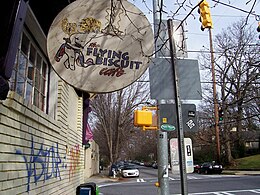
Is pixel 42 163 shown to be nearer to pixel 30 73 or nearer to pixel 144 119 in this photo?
pixel 30 73

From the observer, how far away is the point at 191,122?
4965 mm

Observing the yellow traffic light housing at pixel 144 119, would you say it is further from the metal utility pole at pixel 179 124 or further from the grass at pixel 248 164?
the grass at pixel 248 164

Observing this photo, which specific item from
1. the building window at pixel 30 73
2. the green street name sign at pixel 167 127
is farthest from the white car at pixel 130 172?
the green street name sign at pixel 167 127

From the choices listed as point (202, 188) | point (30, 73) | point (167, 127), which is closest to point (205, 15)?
point (167, 127)

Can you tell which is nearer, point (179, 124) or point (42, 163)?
point (179, 124)

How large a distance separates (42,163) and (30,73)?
1639mm

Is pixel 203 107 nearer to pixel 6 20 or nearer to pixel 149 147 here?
pixel 6 20

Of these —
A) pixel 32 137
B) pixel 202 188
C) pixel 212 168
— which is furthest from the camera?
pixel 212 168

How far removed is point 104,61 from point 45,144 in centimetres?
261

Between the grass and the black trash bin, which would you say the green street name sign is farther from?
the grass

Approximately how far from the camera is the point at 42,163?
513cm

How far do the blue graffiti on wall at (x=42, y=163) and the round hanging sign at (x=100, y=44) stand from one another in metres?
1.51

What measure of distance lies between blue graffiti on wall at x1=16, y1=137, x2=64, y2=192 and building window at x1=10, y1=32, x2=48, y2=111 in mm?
918

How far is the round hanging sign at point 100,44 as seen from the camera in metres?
3.44
